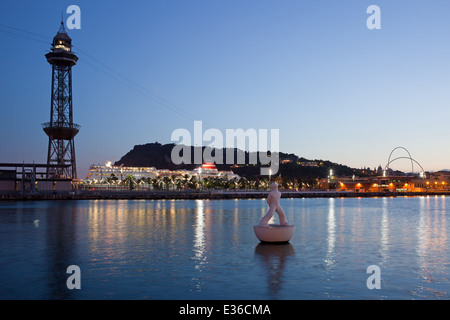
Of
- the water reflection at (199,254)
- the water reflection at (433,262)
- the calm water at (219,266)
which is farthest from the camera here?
the water reflection at (199,254)

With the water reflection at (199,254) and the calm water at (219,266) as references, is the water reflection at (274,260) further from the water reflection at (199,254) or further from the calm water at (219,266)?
the water reflection at (199,254)

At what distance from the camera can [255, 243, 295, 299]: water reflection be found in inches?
530

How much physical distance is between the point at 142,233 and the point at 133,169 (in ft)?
514

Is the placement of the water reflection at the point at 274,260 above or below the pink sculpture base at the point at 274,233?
below

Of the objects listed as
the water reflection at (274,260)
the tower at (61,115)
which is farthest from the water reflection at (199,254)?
the tower at (61,115)

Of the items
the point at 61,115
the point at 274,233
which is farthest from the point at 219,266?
the point at 61,115

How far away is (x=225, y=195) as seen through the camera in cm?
12212

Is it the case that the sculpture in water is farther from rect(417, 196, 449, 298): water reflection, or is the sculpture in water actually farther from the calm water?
rect(417, 196, 449, 298): water reflection

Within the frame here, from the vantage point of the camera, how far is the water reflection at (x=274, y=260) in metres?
13.5

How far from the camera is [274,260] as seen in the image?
17.4 m

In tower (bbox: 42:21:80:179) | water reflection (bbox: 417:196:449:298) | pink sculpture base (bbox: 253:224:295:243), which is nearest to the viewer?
water reflection (bbox: 417:196:449:298)

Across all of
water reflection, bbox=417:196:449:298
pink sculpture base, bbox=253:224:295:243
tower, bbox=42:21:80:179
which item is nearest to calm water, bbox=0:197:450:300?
water reflection, bbox=417:196:449:298

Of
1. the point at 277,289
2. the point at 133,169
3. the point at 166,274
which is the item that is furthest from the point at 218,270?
the point at 133,169
